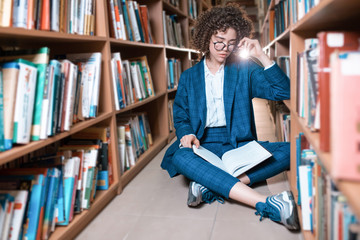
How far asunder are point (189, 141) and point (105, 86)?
499 mm

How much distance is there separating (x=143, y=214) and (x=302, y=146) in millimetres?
735

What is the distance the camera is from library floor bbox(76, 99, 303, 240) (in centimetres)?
121

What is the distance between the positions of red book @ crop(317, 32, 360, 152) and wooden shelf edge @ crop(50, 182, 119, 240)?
3.07ft

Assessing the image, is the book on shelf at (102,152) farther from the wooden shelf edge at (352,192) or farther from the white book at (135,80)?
the wooden shelf edge at (352,192)

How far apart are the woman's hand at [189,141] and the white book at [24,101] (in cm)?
81

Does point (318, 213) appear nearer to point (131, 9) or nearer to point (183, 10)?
point (131, 9)

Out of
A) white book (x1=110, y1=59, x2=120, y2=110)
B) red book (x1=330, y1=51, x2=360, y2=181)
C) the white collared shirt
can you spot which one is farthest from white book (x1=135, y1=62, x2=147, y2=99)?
red book (x1=330, y1=51, x2=360, y2=181)

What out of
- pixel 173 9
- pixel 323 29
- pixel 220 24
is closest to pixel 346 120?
pixel 323 29

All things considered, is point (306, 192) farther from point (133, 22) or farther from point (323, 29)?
point (133, 22)

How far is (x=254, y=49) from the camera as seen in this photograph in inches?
63.5

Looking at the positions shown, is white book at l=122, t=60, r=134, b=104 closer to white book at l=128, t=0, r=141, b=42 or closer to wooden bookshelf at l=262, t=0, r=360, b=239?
white book at l=128, t=0, r=141, b=42

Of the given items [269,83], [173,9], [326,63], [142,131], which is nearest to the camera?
[326,63]

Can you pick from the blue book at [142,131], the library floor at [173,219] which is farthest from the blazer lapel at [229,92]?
the blue book at [142,131]

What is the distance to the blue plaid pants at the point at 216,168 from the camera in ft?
4.63
